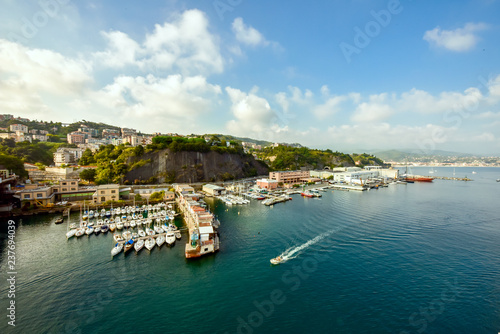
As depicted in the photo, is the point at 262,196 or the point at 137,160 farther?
the point at 137,160

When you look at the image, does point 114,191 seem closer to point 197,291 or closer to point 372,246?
point 197,291

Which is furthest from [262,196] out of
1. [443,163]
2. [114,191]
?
[443,163]

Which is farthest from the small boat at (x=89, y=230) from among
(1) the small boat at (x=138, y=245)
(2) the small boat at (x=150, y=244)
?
(2) the small boat at (x=150, y=244)

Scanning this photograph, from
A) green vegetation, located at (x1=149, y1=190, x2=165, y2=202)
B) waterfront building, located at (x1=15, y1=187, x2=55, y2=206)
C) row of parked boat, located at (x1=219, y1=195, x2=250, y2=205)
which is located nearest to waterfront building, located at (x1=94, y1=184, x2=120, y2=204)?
green vegetation, located at (x1=149, y1=190, x2=165, y2=202)

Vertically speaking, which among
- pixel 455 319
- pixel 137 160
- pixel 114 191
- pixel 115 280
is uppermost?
pixel 137 160

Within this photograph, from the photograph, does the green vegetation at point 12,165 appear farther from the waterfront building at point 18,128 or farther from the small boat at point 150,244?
the waterfront building at point 18,128

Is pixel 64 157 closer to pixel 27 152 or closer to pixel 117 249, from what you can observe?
pixel 27 152
